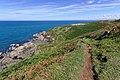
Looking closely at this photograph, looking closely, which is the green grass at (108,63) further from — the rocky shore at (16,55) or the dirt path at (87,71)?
the rocky shore at (16,55)

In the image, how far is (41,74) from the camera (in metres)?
26.6

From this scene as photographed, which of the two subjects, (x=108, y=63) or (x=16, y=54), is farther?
(x=16, y=54)

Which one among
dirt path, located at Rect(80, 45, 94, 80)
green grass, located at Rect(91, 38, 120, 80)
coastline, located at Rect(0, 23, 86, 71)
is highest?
green grass, located at Rect(91, 38, 120, 80)

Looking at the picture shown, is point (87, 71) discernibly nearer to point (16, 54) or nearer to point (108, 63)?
point (108, 63)

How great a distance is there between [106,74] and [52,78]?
23.7 ft

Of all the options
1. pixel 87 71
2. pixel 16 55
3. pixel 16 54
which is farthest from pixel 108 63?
pixel 16 54

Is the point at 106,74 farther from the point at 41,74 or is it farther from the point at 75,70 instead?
the point at 41,74

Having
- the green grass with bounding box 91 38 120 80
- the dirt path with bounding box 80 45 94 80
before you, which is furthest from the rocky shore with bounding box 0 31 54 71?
the dirt path with bounding box 80 45 94 80

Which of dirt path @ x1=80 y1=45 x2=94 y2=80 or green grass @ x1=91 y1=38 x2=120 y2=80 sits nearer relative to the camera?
green grass @ x1=91 y1=38 x2=120 y2=80

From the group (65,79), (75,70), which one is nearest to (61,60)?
(75,70)

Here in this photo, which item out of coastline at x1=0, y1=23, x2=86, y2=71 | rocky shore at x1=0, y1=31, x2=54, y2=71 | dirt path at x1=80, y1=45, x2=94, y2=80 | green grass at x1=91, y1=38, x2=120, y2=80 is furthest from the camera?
coastline at x1=0, y1=23, x2=86, y2=71

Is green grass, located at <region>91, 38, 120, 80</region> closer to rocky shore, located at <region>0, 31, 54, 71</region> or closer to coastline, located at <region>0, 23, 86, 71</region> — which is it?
coastline, located at <region>0, 23, 86, 71</region>

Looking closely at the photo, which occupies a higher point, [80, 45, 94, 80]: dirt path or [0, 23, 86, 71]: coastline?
[80, 45, 94, 80]: dirt path

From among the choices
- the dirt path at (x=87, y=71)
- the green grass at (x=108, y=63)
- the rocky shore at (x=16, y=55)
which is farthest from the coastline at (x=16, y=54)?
the dirt path at (x=87, y=71)
